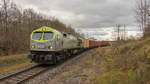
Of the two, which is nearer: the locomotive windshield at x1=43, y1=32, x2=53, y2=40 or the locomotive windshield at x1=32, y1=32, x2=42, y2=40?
the locomotive windshield at x1=43, y1=32, x2=53, y2=40

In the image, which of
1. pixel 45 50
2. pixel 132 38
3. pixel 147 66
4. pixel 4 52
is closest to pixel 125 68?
pixel 147 66

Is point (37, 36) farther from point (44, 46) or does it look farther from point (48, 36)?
point (44, 46)

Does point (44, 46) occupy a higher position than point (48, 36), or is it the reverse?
point (48, 36)

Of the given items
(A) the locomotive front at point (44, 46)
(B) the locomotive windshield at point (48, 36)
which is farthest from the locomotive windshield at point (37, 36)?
(B) the locomotive windshield at point (48, 36)

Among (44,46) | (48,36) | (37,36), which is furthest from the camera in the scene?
(37,36)

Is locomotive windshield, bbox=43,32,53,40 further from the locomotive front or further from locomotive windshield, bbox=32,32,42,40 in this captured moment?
locomotive windshield, bbox=32,32,42,40

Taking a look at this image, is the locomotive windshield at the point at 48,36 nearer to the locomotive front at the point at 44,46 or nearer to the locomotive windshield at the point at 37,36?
the locomotive front at the point at 44,46

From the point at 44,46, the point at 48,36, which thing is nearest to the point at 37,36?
the point at 48,36

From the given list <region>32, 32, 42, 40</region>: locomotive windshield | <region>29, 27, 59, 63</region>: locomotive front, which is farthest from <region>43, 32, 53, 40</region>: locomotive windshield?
<region>32, 32, 42, 40</region>: locomotive windshield

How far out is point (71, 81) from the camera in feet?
20.9

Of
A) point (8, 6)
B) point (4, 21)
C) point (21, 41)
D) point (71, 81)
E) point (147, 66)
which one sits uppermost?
point (8, 6)

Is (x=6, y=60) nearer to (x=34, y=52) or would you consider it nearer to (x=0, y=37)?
(x=34, y=52)

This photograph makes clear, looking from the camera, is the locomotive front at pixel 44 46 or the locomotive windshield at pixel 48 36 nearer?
the locomotive front at pixel 44 46

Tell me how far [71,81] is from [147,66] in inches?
157
